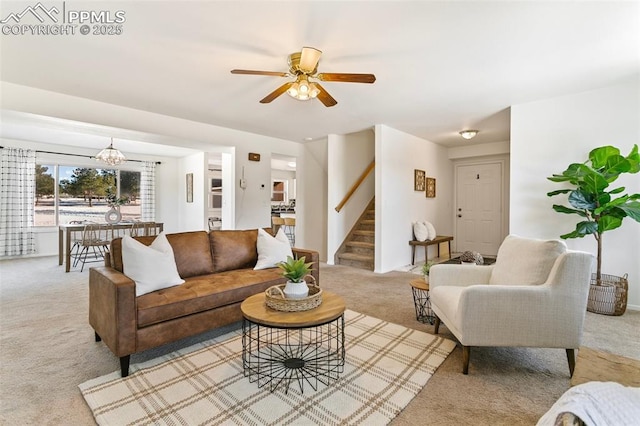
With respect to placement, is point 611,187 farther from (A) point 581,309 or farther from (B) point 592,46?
(A) point 581,309

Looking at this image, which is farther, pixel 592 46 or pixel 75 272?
pixel 75 272

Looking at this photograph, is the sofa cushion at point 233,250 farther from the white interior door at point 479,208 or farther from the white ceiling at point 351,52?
the white interior door at point 479,208

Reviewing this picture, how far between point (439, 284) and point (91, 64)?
370 cm

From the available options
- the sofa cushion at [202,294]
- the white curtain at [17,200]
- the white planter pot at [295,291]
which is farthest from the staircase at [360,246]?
the white curtain at [17,200]

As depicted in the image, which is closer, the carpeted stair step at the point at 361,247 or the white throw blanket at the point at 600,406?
the white throw blanket at the point at 600,406

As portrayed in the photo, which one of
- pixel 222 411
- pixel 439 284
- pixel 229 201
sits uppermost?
pixel 229 201

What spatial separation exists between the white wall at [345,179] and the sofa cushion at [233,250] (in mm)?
2530

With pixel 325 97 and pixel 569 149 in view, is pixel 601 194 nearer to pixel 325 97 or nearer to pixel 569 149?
pixel 569 149

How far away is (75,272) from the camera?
486 cm

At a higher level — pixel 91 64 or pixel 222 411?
pixel 91 64

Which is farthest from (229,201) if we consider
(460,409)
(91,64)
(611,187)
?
(611,187)

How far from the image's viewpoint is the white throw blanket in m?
0.62

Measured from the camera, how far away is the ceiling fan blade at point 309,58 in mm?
2244

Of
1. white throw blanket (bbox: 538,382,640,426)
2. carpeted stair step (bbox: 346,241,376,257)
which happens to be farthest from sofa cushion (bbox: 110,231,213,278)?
carpeted stair step (bbox: 346,241,376,257)
